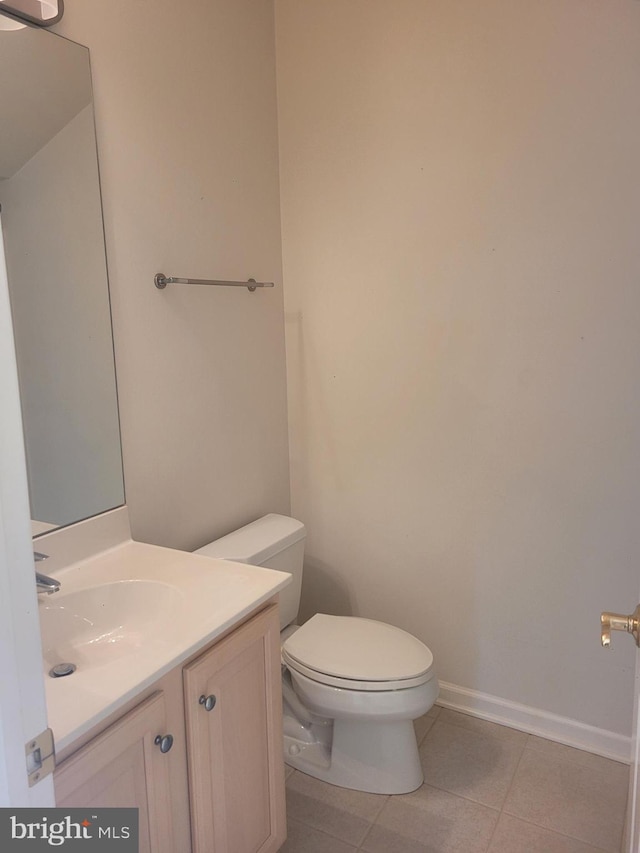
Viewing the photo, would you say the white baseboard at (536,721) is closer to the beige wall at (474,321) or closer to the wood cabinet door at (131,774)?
the beige wall at (474,321)

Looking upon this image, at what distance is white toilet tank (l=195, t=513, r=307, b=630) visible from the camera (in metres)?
1.95

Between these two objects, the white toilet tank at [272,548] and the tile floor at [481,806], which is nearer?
the tile floor at [481,806]

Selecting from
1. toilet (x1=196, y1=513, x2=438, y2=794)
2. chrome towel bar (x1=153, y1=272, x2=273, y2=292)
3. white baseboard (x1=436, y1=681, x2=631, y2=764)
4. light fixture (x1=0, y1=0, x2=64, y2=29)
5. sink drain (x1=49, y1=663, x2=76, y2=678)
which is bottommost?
white baseboard (x1=436, y1=681, x2=631, y2=764)

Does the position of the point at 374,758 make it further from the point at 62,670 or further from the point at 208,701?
the point at 62,670

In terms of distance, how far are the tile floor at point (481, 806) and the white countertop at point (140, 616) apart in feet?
2.80

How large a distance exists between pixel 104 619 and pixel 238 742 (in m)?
0.41

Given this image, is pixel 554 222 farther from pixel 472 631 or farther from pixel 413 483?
pixel 472 631

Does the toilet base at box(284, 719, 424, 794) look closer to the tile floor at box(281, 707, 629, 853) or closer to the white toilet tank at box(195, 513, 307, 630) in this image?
the tile floor at box(281, 707, 629, 853)

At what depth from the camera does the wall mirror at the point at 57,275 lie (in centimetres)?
143

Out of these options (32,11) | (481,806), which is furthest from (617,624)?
(32,11)

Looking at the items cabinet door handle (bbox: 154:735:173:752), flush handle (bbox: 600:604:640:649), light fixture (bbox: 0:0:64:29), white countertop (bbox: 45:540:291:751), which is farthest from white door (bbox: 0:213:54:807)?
light fixture (bbox: 0:0:64:29)

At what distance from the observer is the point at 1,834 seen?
25.7 inches

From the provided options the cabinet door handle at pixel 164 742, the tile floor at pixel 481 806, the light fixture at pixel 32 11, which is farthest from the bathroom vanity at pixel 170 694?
the light fixture at pixel 32 11

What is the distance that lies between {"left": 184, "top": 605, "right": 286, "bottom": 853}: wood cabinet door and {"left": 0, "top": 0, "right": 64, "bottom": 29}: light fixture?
56.6 inches
